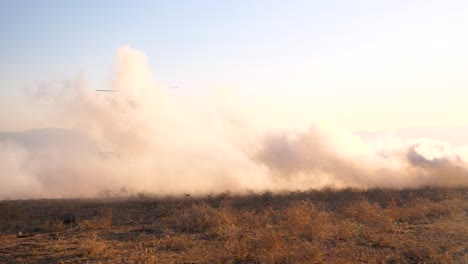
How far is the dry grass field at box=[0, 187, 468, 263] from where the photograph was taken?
12273 mm

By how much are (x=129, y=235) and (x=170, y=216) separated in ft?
14.3

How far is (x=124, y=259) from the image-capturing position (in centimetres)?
1235

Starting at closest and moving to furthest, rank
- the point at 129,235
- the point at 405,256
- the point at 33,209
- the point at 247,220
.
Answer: the point at 405,256 < the point at 129,235 < the point at 247,220 < the point at 33,209

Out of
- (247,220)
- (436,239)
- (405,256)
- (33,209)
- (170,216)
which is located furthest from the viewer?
(33,209)

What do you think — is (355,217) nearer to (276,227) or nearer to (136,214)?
(276,227)

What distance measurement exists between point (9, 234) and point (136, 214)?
6433mm

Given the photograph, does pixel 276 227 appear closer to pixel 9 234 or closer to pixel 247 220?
pixel 247 220

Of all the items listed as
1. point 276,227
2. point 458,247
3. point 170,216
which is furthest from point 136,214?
point 458,247

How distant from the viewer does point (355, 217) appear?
19.1 meters

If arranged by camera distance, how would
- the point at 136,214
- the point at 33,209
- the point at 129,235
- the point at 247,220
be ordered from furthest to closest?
the point at 33,209 → the point at 136,214 → the point at 247,220 → the point at 129,235

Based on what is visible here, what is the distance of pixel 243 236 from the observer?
49.0 feet

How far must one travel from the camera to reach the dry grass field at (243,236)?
1227 centimetres

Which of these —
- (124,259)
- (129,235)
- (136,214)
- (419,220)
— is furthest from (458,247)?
(136,214)

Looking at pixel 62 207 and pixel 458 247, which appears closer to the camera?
pixel 458 247
